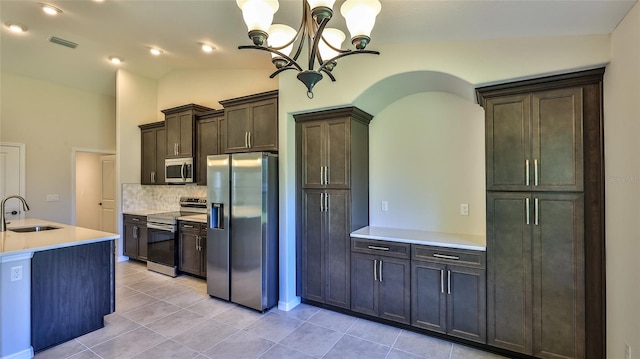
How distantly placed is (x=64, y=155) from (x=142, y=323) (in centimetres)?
426

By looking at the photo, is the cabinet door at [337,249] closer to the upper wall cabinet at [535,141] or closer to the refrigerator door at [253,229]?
the refrigerator door at [253,229]

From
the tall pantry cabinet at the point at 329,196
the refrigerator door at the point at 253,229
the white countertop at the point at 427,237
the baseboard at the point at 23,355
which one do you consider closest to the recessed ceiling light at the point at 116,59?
the refrigerator door at the point at 253,229

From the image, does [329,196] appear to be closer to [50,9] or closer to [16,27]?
[50,9]

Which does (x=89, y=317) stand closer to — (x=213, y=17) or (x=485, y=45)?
(x=213, y=17)

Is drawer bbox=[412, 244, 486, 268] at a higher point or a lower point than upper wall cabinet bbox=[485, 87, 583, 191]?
lower

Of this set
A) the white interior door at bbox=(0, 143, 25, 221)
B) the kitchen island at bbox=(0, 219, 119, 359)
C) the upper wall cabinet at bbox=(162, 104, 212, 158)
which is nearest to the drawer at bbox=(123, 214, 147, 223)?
the upper wall cabinet at bbox=(162, 104, 212, 158)

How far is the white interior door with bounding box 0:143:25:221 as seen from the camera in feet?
15.6

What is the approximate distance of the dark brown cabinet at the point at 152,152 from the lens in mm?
5316

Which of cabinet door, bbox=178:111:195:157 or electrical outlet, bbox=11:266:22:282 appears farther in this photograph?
cabinet door, bbox=178:111:195:157

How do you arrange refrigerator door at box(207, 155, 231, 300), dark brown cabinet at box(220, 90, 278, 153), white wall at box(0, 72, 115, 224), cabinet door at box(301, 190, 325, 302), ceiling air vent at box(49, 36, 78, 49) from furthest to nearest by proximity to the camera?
white wall at box(0, 72, 115, 224), ceiling air vent at box(49, 36, 78, 49), dark brown cabinet at box(220, 90, 278, 153), refrigerator door at box(207, 155, 231, 300), cabinet door at box(301, 190, 325, 302)

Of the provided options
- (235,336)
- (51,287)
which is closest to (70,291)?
(51,287)

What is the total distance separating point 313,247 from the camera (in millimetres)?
3404

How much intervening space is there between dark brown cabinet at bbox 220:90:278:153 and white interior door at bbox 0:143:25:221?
3826mm

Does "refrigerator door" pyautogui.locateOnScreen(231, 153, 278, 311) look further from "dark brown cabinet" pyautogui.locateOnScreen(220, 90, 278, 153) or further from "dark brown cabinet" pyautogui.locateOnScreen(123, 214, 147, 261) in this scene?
"dark brown cabinet" pyautogui.locateOnScreen(123, 214, 147, 261)
